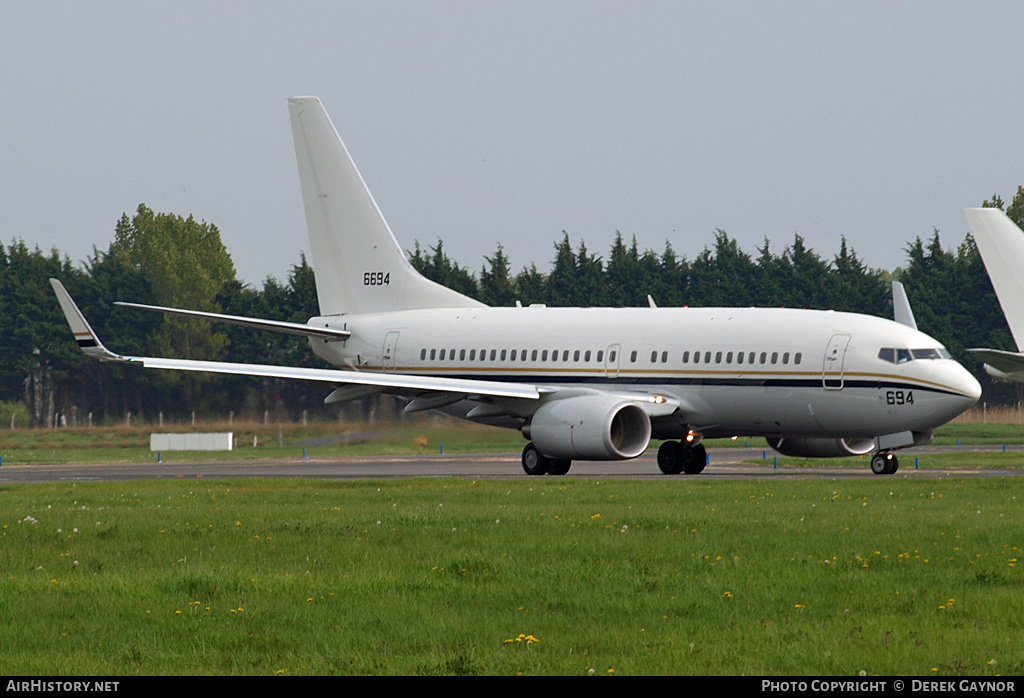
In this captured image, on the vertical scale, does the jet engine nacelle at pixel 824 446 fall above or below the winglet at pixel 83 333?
below

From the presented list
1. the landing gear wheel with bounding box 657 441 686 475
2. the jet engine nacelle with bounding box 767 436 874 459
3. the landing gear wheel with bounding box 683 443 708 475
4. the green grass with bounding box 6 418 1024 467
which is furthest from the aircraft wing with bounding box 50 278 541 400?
the green grass with bounding box 6 418 1024 467

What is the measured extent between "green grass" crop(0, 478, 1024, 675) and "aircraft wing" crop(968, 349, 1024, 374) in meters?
6.53

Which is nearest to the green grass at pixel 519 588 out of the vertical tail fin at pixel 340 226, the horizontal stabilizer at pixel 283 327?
the horizontal stabilizer at pixel 283 327

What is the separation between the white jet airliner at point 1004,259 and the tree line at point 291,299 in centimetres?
4194

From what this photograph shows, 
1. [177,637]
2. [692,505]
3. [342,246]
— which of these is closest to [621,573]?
[177,637]

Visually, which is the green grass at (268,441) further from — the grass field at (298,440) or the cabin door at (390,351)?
the cabin door at (390,351)

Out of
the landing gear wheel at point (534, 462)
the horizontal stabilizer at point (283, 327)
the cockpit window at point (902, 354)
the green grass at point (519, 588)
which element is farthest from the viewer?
the horizontal stabilizer at point (283, 327)

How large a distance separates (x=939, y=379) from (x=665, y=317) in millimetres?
7267

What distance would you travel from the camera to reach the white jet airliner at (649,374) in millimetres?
31297

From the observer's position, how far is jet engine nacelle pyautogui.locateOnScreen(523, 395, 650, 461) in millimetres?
31906

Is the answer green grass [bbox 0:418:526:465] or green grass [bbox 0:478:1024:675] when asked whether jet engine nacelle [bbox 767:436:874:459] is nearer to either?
green grass [bbox 0:418:526:465]
